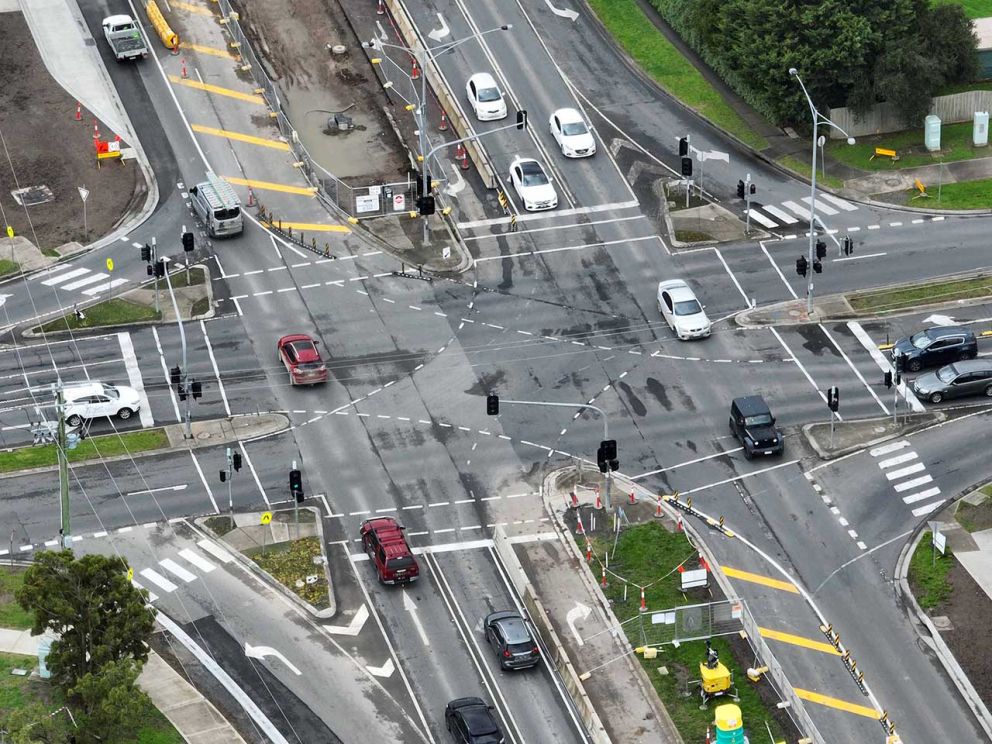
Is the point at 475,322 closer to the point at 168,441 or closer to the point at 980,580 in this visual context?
the point at 168,441

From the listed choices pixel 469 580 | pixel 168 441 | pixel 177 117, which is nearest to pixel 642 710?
pixel 469 580

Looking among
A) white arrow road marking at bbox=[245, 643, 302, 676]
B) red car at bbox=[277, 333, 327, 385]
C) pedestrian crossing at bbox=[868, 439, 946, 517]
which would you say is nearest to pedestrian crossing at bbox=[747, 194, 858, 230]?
pedestrian crossing at bbox=[868, 439, 946, 517]

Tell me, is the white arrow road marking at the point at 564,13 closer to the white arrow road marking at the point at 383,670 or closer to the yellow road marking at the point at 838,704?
the white arrow road marking at the point at 383,670

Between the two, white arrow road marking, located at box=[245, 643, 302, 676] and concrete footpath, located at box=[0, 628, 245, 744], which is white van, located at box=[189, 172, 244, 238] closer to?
white arrow road marking, located at box=[245, 643, 302, 676]

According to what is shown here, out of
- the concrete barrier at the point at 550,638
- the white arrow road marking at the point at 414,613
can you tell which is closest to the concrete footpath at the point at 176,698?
the white arrow road marking at the point at 414,613

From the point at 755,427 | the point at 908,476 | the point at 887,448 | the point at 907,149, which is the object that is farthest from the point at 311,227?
the point at 908,476

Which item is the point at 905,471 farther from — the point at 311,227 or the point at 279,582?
the point at 311,227
